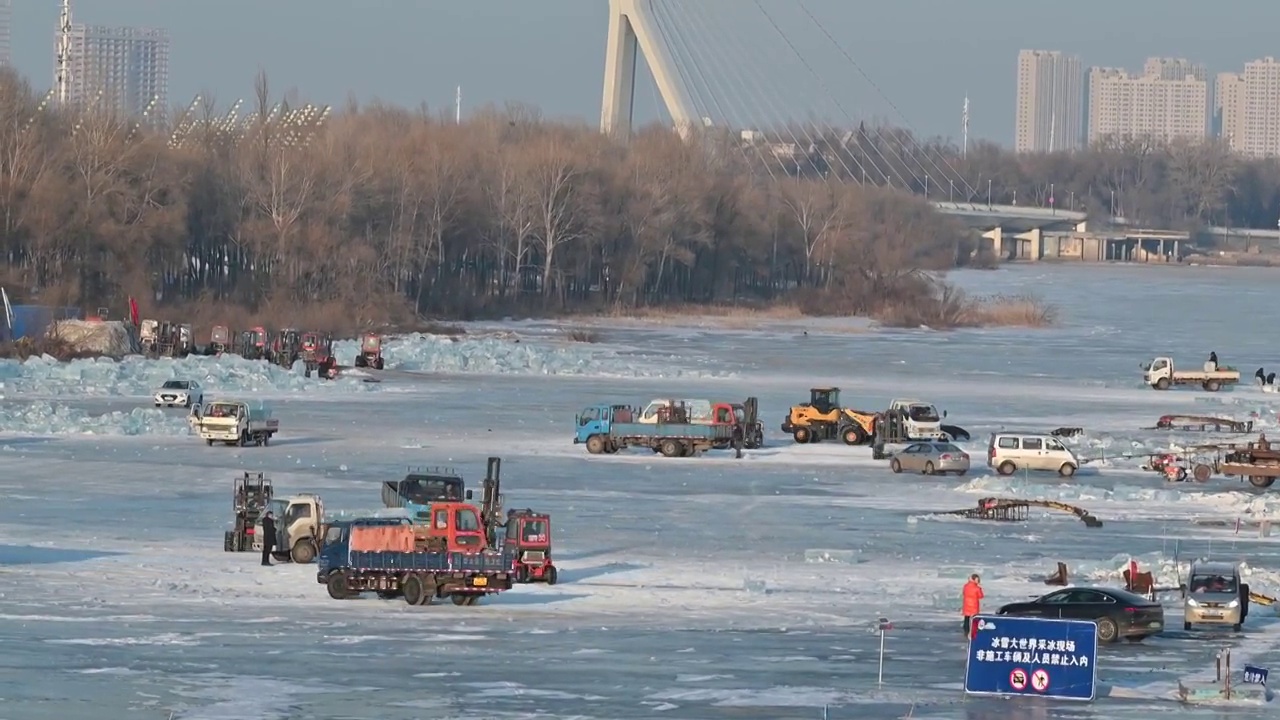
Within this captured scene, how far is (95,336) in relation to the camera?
67938 millimetres

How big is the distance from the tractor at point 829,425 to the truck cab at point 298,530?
21.0 metres

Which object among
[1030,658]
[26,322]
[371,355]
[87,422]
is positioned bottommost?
[1030,658]

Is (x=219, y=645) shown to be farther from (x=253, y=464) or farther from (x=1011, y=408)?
(x=1011, y=408)

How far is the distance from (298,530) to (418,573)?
4320mm

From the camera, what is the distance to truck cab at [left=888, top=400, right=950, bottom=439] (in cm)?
4662

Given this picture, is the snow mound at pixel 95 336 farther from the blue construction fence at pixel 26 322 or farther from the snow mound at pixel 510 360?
the snow mound at pixel 510 360

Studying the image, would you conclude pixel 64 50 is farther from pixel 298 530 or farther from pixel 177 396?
pixel 298 530

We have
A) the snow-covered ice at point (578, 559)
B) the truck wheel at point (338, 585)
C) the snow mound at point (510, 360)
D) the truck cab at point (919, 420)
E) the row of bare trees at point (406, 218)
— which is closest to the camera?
the snow-covered ice at point (578, 559)

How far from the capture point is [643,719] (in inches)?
706

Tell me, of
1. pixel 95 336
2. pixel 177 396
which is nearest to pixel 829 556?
pixel 177 396

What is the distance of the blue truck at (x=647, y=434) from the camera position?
44.2 meters

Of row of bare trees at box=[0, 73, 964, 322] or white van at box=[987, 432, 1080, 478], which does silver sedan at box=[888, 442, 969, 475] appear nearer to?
white van at box=[987, 432, 1080, 478]

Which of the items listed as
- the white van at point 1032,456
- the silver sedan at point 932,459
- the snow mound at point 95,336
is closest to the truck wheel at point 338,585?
the silver sedan at point 932,459

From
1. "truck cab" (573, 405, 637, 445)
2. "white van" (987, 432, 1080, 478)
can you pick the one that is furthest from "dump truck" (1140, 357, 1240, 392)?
"truck cab" (573, 405, 637, 445)
